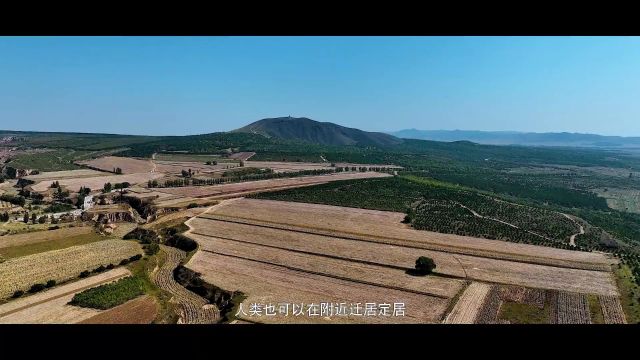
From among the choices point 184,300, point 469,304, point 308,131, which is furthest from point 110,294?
point 308,131

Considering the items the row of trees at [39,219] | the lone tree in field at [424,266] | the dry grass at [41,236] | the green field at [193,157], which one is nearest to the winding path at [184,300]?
the dry grass at [41,236]

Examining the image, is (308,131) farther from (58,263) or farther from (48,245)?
(58,263)

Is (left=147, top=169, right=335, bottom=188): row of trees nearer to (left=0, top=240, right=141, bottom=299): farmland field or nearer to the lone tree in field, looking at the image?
(left=0, top=240, right=141, bottom=299): farmland field

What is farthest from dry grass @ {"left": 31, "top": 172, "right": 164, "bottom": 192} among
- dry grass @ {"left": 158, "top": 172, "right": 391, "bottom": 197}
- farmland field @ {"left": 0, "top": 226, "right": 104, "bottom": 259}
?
farmland field @ {"left": 0, "top": 226, "right": 104, "bottom": 259}
